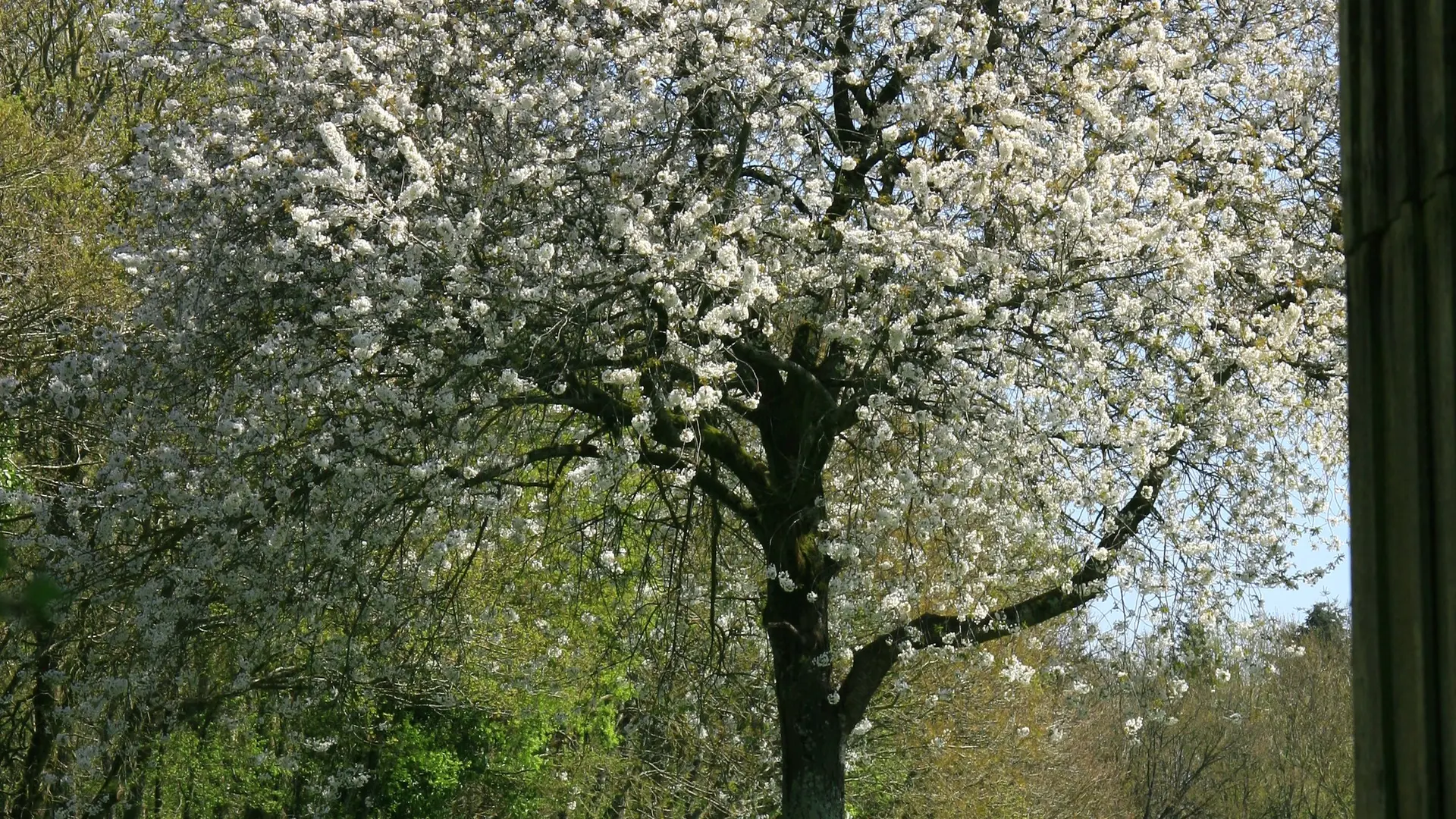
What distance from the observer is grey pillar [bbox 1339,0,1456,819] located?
1.95m

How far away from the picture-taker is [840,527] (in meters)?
8.39

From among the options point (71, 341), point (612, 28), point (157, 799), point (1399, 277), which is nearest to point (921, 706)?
point (157, 799)

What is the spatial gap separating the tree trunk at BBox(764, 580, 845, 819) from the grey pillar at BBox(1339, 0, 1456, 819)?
7067 mm

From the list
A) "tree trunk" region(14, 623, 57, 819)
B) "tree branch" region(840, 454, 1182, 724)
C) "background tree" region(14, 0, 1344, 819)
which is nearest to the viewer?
"background tree" region(14, 0, 1344, 819)

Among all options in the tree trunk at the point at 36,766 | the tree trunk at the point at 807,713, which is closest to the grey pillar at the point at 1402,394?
the tree trunk at the point at 807,713

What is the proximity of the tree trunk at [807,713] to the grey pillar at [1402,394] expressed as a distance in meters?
7.07

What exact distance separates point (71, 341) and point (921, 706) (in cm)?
1079

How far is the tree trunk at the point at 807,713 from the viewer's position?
30.2 feet

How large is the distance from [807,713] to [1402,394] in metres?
7.55

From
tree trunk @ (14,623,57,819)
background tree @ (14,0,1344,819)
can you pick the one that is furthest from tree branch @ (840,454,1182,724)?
tree trunk @ (14,623,57,819)

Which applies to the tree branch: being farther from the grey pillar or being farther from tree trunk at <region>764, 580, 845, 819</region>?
the grey pillar

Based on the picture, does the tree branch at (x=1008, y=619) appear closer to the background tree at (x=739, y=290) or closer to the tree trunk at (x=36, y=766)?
the background tree at (x=739, y=290)

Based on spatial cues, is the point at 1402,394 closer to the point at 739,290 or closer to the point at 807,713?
the point at 739,290

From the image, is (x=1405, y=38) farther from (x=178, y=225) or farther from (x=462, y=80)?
(x=178, y=225)
